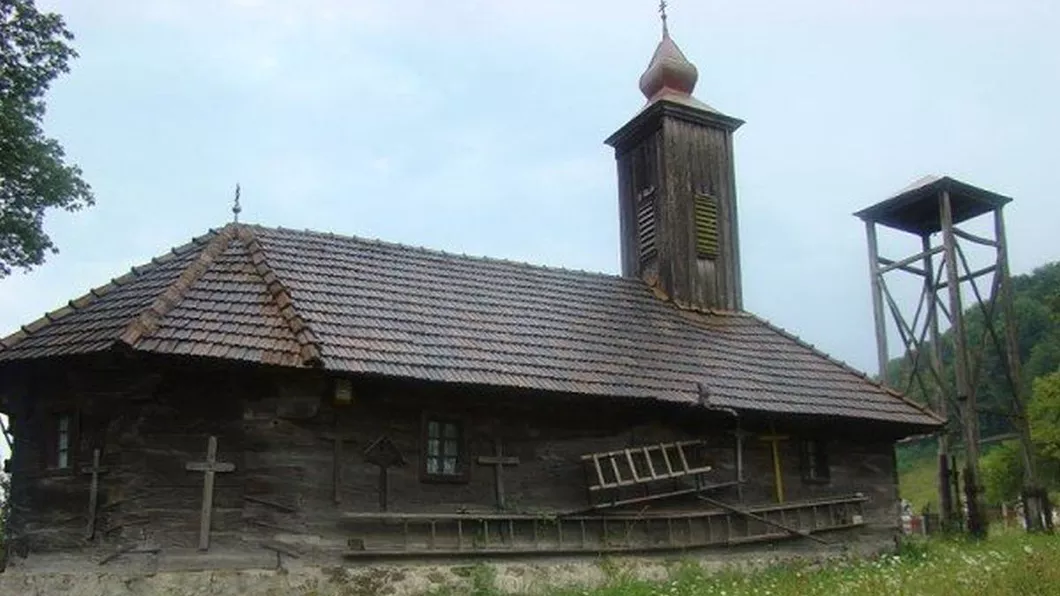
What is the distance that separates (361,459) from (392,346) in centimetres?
144

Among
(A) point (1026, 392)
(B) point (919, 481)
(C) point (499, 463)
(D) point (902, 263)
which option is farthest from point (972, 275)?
(B) point (919, 481)

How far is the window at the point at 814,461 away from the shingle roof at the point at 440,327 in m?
0.71

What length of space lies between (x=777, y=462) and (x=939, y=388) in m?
6.68

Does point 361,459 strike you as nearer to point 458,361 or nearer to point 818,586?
point 458,361

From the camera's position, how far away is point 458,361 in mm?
13375

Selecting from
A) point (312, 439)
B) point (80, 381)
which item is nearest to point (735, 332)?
point (312, 439)

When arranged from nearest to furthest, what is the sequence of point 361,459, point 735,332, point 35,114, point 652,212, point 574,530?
1. point 361,459
2. point 574,530
3. point 35,114
4. point 735,332
5. point 652,212

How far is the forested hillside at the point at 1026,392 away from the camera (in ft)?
123

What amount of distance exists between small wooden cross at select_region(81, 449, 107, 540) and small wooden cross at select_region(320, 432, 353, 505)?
8.11 feet

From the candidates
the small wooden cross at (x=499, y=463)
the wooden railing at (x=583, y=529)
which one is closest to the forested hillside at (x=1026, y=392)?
the wooden railing at (x=583, y=529)

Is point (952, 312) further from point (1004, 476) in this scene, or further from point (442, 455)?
point (1004, 476)

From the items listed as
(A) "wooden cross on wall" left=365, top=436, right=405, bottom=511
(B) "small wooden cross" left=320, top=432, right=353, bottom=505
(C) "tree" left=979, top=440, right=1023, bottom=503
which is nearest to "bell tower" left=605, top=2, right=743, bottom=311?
(A) "wooden cross on wall" left=365, top=436, right=405, bottom=511

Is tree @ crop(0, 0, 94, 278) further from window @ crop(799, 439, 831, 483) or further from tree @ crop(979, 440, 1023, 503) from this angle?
tree @ crop(979, 440, 1023, 503)

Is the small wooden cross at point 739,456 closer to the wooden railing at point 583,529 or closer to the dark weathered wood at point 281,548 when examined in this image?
the wooden railing at point 583,529
